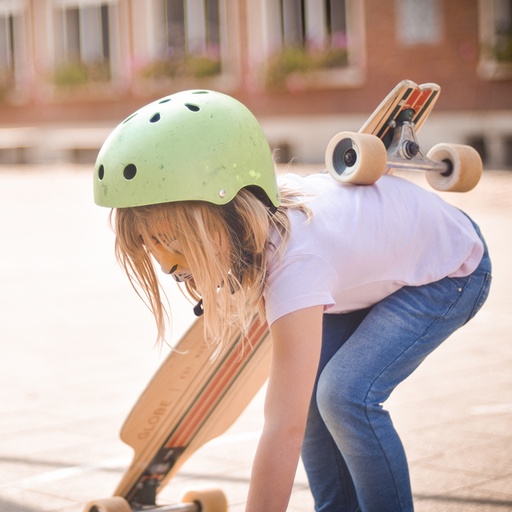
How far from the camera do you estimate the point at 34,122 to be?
24.2 metres

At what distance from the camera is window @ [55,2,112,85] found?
23.1 m

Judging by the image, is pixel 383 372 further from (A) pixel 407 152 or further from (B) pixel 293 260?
(A) pixel 407 152

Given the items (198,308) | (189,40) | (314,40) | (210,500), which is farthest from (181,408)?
(189,40)

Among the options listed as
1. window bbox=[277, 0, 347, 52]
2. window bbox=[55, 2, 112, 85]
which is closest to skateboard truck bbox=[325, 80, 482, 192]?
window bbox=[277, 0, 347, 52]

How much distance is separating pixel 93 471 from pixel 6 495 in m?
0.36

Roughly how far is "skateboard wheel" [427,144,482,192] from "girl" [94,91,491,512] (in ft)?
0.62

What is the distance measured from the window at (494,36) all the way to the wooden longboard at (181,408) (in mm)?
15222

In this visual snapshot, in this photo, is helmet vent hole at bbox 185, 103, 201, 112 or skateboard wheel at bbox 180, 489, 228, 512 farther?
skateboard wheel at bbox 180, 489, 228, 512

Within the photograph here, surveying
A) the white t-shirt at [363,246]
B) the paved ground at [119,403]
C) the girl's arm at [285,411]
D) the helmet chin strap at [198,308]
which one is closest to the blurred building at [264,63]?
the paved ground at [119,403]

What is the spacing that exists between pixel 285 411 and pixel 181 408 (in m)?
0.91

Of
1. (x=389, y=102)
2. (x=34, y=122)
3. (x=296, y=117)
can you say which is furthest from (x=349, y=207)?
(x=34, y=122)

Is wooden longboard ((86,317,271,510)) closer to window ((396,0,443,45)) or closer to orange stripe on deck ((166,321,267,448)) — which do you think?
orange stripe on deck ((166,321,267,448))

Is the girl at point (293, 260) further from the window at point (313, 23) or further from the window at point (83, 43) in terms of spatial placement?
the window at point (83, 43)

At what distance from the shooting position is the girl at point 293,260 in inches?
88.3
